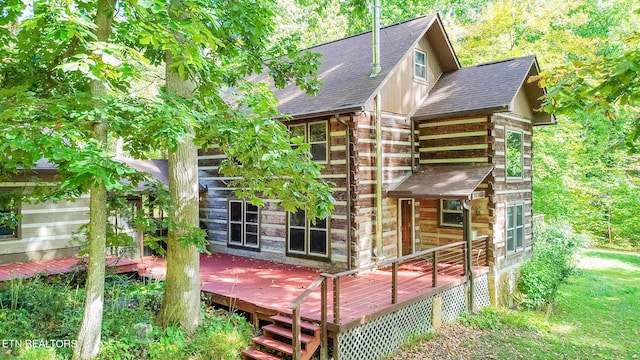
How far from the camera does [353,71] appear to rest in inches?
457

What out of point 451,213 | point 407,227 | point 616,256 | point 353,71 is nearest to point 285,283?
point 407,227

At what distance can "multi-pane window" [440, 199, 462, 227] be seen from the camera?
11453 mm

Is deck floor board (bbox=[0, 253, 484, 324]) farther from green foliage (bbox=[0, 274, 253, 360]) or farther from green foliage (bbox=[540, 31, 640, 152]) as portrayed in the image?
green foliage (bbox=[540, 31, 640, 152])

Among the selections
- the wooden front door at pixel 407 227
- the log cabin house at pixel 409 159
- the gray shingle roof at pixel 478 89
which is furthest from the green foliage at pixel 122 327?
the gray shingle roof at pixel 478 89

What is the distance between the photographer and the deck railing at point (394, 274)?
635cm

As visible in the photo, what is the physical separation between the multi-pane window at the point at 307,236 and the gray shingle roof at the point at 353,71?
2793 millimetres

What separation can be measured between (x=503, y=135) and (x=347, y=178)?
4.76 meters

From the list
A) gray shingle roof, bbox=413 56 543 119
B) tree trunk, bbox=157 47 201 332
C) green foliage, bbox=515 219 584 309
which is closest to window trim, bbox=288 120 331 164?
gray shingle roof, bbox=413 56 543 119

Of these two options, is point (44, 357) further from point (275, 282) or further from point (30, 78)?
point (275, 282)

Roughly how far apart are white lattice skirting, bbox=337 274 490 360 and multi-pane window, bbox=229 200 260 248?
18.0 ft

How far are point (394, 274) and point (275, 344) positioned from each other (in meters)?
2.50

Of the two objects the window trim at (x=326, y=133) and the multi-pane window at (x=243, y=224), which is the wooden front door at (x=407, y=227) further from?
the multi-pane window at (x=243, y=224)

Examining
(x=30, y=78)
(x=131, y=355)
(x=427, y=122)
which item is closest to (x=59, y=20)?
(x=30, y=78)

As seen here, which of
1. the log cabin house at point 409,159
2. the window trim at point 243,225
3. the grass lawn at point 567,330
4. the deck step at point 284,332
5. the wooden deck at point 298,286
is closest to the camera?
the deck step at point 284,332
